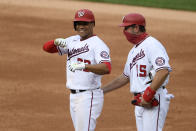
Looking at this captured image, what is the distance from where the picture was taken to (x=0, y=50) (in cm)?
1513

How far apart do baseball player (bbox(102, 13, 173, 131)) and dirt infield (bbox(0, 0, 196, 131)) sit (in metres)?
3.27

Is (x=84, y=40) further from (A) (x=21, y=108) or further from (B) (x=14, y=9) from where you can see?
(B) (x=14, y=9)

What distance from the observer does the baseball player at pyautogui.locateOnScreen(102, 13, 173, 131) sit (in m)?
6.75

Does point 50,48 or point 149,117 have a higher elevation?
point 50,48

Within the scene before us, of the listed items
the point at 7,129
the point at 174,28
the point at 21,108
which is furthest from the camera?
the point at 174,28

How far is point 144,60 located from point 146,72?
0.14 meters

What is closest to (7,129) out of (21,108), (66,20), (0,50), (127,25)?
(21,108)

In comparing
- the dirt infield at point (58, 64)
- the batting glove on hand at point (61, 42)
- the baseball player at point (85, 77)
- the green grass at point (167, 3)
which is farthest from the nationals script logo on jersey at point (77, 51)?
the green grass at point (167, 3)

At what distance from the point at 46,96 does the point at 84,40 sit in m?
4.66

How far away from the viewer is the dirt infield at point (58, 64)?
1066cm

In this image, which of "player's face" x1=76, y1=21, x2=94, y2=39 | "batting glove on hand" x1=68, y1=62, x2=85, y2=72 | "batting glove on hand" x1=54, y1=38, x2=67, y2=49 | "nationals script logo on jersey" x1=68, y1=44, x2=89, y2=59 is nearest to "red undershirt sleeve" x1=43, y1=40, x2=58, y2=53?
"batting glove on hand" x1=54, y1=38, x2=67, y2=49

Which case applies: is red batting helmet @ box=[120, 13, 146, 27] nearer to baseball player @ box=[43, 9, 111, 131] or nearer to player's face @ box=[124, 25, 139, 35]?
player's face @ box=[124, 25, 139, 35]

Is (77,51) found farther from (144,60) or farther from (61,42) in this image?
(144,60)

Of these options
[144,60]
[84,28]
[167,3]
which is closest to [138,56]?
[144,60]
